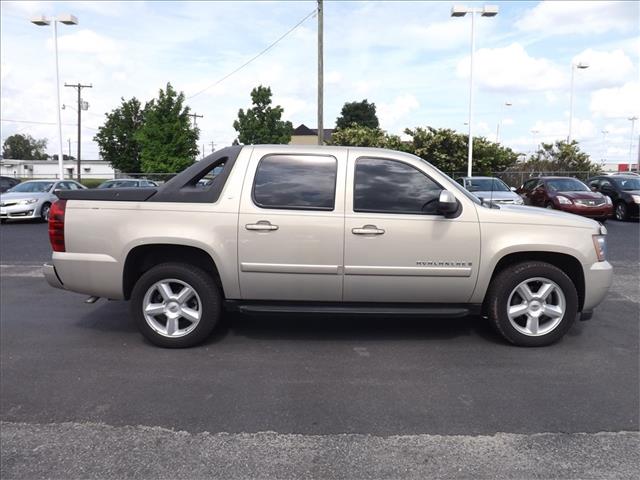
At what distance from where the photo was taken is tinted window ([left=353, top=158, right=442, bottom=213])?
468 cm

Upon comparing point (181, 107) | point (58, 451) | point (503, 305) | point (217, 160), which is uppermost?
point (181, 107)

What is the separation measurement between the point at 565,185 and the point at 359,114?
64.5 meters

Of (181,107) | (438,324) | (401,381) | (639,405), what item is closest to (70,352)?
(401,381)

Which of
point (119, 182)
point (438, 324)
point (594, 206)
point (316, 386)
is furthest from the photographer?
point (119, 182)

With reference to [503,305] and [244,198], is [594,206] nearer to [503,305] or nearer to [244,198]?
[503,305]

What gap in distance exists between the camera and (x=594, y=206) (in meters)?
15.5

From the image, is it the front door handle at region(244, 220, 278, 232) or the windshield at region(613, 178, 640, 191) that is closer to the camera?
the front door handle at region(244, 220, 278, 232)

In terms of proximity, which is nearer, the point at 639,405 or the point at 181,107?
the point at 639,405

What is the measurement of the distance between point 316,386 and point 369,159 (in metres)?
2.04

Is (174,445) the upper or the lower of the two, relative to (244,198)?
lower

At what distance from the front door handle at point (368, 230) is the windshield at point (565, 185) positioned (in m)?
13.9

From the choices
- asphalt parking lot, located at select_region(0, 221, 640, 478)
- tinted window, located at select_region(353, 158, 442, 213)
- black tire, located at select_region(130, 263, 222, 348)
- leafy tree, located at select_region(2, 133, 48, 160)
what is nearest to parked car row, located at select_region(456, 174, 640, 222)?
tinted window, located at select_region(353, 158, 442, 213)

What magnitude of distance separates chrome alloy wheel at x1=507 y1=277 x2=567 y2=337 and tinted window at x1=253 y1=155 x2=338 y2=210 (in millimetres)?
1839

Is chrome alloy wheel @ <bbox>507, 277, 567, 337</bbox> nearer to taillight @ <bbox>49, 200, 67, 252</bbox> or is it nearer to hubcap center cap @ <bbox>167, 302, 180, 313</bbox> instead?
hubcap center cap @ <bbox>167, 302, 180, 313</bbox>
